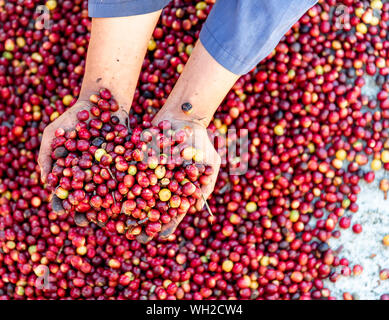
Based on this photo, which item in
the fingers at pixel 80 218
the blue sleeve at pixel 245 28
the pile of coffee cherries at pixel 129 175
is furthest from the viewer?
the fingers at pixel 80 218

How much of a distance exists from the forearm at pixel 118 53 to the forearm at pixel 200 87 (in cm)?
29

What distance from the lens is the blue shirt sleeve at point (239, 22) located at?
5.89 feet

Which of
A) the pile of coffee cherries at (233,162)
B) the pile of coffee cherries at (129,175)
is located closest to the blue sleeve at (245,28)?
the pile of coffee cherries at (129,175)

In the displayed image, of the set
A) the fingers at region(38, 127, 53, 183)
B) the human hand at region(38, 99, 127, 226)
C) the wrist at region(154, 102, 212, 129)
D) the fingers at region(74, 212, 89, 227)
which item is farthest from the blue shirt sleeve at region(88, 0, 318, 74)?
the fingers at region(74, 212, 89, 227)

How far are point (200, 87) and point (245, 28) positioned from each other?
17.9 inches

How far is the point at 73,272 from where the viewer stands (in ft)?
8.82

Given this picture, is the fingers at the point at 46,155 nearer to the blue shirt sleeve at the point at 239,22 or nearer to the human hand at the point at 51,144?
the human hand at the point at 51,144

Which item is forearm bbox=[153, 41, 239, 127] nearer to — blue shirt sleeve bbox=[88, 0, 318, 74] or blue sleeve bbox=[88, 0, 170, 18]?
blue shirt sleeve bbox=[88, 0, 318, 74]

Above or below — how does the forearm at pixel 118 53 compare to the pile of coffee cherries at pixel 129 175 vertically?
above

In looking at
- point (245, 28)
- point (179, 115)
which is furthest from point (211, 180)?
point (245, 28)

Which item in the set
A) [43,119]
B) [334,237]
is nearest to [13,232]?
[43,119]

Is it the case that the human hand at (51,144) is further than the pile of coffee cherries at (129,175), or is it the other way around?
the human hand at (51,144)

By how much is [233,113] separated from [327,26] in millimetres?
1021

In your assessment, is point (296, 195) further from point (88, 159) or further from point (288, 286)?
point (88, 159)
